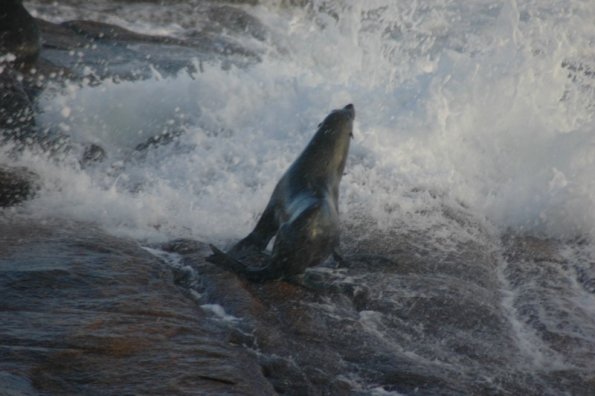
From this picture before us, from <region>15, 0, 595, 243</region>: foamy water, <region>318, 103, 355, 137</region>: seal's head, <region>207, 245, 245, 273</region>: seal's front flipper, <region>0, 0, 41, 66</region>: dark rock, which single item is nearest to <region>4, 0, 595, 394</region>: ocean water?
<region>15, 0, 595, 243</region>: foamy water

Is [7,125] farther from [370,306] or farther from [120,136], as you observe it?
[370,306]

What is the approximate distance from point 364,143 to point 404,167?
67 cm

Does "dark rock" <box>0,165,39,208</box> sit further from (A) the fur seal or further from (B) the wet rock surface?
(A) the fur seal

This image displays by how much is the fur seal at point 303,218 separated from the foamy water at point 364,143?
59 centimetres

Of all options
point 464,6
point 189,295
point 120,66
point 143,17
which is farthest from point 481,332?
point 464,6

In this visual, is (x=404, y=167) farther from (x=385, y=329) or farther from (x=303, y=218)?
(x=385, y=329)

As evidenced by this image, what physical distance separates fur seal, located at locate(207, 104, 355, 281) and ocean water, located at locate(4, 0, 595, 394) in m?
0.41

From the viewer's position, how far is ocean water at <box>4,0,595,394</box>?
224 inches

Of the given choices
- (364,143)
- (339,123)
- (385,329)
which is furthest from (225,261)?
(364,143)

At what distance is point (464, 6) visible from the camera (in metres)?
21.8

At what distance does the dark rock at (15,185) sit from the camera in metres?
6.32

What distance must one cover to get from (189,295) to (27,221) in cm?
150

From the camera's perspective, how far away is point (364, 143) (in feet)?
29.6

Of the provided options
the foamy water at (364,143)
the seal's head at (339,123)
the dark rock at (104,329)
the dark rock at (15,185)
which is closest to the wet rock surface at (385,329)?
the dark rock at (104,329)
